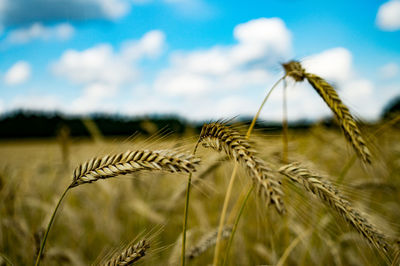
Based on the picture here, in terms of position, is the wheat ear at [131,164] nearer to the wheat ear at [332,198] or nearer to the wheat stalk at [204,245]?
the wheat ear at [332,198]

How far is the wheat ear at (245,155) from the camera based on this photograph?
28.6 inches

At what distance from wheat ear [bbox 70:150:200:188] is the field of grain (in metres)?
0.10

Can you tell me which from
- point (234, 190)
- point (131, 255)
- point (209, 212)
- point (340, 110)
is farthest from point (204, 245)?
point (209, 212)

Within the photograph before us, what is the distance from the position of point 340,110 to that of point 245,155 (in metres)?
0.65

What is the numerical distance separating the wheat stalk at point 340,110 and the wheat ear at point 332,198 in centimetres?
30

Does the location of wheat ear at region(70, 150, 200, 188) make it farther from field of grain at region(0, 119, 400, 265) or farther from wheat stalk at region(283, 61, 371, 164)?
wheat stalk at region(283, 61, 371, 164)

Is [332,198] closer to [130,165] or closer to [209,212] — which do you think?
[130,165]

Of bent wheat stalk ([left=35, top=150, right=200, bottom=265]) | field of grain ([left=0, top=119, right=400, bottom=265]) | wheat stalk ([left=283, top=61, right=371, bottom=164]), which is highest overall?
wheat stalk ([left=283, top=61, right=371, bottom=164])

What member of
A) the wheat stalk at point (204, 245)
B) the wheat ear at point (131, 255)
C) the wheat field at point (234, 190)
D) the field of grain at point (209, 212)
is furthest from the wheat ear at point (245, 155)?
the wheat stalk at point (204, 245)

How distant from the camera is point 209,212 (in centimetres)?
372

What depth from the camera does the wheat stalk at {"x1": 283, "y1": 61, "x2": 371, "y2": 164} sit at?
3.81 ft

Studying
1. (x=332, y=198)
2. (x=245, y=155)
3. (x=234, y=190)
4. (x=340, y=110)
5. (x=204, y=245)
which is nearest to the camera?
(x=245, y=155)

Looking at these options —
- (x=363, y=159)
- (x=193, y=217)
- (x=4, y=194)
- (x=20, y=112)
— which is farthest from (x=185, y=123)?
(x=20, y=112)

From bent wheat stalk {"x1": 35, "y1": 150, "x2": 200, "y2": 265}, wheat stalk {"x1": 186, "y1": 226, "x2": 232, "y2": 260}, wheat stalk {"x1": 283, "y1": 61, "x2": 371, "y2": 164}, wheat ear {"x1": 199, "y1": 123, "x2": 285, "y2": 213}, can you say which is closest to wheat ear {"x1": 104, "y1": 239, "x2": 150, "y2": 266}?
bent wheat stalk {"x1": 35, "y1": 150, "x2": 200, "y2": 265}
